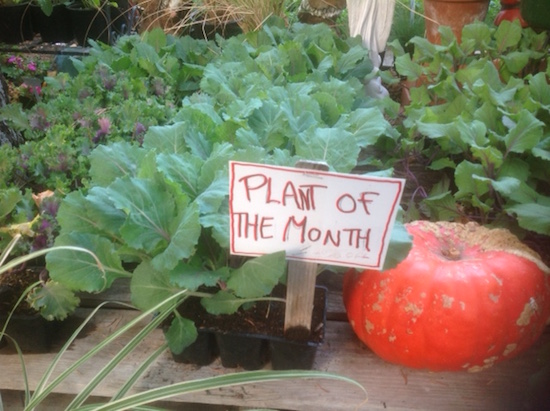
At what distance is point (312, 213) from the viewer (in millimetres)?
705

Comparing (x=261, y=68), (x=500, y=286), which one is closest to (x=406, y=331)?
(x=500, y=286)

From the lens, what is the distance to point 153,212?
0.83 meters

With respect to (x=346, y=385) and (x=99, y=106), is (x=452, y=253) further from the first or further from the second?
(x=99, y=106)

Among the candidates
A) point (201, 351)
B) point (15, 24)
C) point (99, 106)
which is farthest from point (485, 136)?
point (15, 24)

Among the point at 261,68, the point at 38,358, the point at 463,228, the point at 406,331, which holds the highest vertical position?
the point at 261,68

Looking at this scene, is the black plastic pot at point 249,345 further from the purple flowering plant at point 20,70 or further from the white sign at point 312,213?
the purple flowering plant at point 20,70

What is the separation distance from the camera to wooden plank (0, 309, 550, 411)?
919 mm

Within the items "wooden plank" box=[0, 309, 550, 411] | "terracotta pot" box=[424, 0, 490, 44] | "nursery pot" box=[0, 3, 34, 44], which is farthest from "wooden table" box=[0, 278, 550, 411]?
"nursery pot" box=[0, 3, 34, 44]

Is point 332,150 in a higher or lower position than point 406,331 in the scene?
higher

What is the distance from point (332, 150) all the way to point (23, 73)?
2220 mm

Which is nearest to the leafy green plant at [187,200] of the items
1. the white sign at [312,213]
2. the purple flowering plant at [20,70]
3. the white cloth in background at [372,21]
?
the white sign at [312,213]

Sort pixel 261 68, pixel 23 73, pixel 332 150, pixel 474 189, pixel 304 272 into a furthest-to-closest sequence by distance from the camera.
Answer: pixel 23 73
pixel 261 68
pixel 474 189
pixel 332 150
pixel 304 272

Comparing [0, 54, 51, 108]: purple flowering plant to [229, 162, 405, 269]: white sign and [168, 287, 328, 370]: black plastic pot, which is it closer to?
[168, 287, 328, 370]: black plastic pot

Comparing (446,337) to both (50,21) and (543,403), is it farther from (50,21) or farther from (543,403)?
(50,21)
